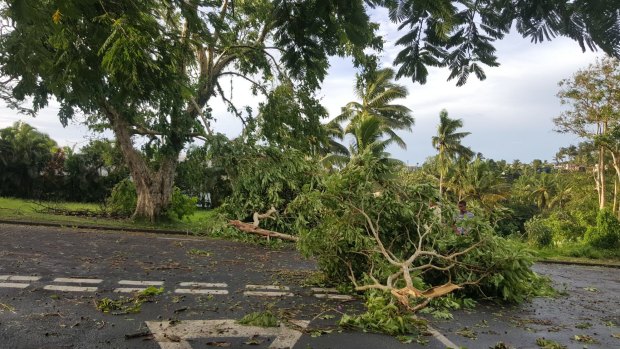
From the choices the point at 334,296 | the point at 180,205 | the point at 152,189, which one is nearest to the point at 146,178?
the point at 152,189

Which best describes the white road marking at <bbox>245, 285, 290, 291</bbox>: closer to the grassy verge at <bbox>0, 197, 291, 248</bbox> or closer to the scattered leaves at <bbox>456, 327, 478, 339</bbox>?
the scattered leaves at <bbox>456, 327, 478, 339</bbox>

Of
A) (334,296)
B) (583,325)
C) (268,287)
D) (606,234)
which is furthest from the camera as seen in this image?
(606,234)

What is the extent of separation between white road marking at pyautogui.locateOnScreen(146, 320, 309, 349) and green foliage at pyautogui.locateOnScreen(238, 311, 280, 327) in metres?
0.07

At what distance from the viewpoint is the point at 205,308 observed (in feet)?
19.0

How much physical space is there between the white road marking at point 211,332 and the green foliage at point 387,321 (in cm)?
57

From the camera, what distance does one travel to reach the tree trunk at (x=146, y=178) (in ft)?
55.6

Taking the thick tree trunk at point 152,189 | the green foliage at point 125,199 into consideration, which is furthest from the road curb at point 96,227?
the green foliage at point 125,199

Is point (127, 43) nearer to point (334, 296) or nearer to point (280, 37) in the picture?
point (280, 37)

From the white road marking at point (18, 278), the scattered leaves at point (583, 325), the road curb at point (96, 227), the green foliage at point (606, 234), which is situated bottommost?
the scattered leaves at point (583, 325)

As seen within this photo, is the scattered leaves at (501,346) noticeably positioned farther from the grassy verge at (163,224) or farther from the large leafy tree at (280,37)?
the grassy verge at (163,224)

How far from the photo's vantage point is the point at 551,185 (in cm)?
5097

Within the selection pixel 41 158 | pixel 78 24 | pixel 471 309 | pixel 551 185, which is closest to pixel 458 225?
pixel 471 309

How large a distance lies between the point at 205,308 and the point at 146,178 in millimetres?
12366

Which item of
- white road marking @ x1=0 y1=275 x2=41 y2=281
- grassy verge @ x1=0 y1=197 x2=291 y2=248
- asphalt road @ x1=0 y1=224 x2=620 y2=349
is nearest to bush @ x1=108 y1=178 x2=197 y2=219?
grassy verge @ x1=0 y1=197 x2=291 y2=248
